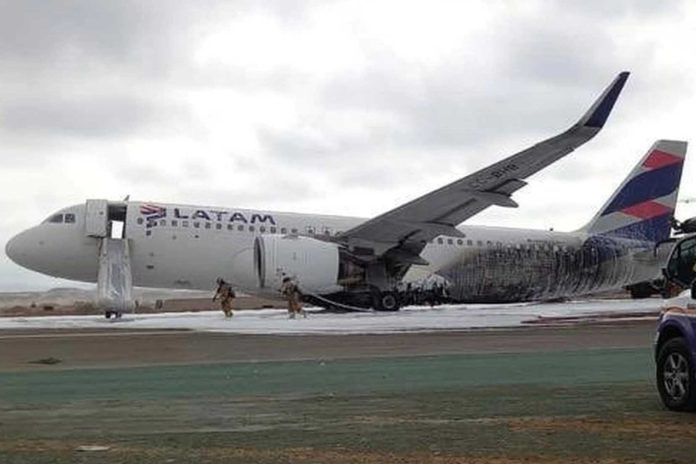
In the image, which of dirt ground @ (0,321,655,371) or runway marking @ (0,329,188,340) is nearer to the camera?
dirt ground @ (0,321,655,371)

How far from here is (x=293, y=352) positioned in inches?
699

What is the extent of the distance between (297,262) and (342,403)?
823 inches

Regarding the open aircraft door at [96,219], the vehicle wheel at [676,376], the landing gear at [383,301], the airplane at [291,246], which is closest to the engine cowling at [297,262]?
the airplane at [291,246]

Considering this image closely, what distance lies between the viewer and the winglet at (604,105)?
2748cm

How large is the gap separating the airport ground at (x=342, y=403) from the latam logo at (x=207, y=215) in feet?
43.7

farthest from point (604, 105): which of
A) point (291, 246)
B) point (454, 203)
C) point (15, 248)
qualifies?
point (15, 248)

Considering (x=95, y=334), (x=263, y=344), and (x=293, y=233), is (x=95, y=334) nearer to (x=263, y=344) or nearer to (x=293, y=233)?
(x=263, y=344)

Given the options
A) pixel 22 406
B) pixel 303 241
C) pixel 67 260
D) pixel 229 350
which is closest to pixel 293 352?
pixel 229 350

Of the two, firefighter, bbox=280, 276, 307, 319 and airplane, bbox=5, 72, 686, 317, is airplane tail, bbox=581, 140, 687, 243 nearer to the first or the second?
airplane, bbox=5, 72, 686, 317

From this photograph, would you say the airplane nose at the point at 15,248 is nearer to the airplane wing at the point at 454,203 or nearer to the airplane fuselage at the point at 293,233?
the airplane fuselage at the point at 293,233

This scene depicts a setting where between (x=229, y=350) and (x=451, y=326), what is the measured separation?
7859mm

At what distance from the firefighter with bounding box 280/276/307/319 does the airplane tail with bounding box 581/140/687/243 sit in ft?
46.3

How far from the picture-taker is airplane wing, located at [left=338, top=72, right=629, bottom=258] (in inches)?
1185

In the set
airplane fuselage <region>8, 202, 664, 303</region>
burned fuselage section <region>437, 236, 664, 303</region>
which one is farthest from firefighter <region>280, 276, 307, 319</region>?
burned fuselage section <region>437, 236, 664, 303</region>
